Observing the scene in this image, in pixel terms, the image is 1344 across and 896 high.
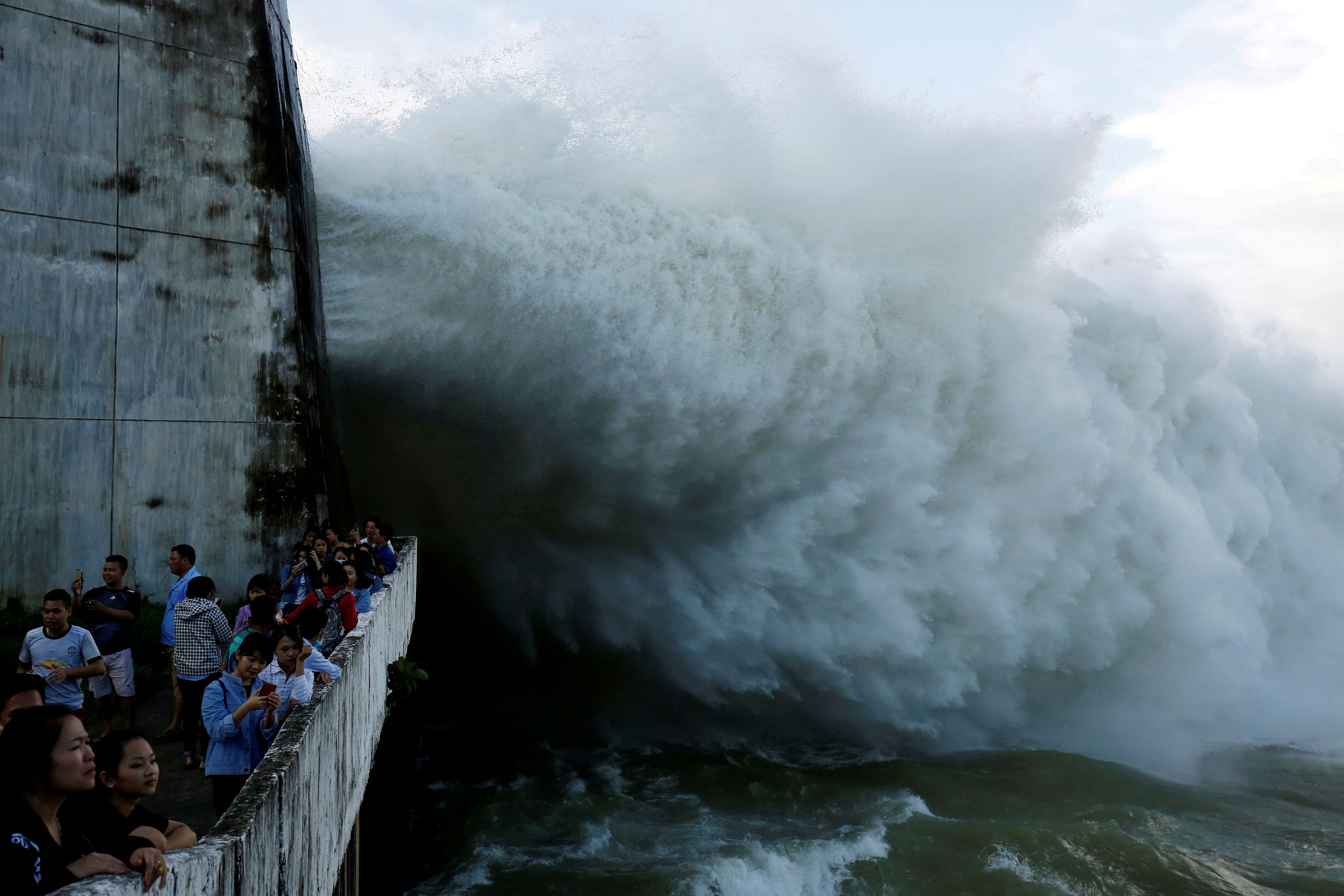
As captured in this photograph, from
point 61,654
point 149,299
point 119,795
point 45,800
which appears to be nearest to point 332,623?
point 61,654

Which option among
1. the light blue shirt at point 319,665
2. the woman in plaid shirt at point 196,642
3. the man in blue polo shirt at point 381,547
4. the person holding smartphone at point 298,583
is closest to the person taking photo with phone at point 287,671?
the light blue shirt at point 319,665

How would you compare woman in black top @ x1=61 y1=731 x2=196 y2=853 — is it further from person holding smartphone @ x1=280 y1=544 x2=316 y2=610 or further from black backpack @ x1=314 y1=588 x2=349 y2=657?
person holding smartphone @ x1=280 y1=544 x2=316 y2=610

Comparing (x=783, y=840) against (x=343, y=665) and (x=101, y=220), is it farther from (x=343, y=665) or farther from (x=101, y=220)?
(x=101, y=220)

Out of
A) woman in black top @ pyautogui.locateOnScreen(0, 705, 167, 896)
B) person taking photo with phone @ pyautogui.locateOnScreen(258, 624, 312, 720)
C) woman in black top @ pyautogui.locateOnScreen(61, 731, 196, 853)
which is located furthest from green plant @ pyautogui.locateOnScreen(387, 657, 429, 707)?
woman in black top @ pyautogui.locateOnScreen(0, 705, 167, 896)

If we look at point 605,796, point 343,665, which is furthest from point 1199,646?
point 343,665

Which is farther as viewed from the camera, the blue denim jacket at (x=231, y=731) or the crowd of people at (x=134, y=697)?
the blue denim jacket at (x=231, y=731)

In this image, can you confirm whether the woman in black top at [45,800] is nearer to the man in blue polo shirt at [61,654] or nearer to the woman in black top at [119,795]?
the woman in black top at [119,795]
